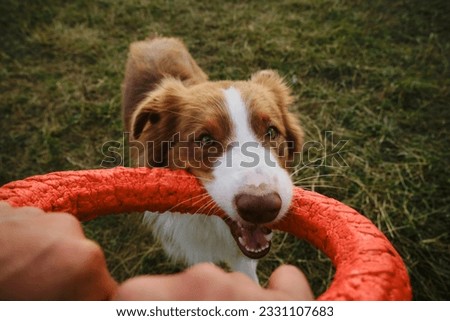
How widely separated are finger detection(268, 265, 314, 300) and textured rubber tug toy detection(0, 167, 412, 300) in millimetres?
156

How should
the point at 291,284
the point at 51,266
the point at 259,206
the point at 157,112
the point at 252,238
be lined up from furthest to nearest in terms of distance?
the point at 157,112
the point at 252,238
the point at 259,206
the point at 291,284
the point at 51,266

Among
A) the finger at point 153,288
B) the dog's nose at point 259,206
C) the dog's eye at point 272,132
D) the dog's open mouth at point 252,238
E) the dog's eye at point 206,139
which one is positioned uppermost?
the finger at point 153,288

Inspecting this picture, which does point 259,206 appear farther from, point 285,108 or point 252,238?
point 285,108

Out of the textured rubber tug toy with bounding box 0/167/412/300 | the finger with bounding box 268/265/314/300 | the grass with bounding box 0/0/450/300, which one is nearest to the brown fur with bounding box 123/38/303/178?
the textured rubber tug toy with bounding box 0/167/412/300

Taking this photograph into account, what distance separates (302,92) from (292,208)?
319cm

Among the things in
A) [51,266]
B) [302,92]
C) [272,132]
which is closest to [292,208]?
[272,132]

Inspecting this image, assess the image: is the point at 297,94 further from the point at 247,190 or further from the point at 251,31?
the point at 247,190

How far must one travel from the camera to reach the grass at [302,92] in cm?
384

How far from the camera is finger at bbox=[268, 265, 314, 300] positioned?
115 centimetres

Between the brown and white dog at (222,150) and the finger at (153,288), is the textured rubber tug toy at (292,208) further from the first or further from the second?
the finger at (153,288)

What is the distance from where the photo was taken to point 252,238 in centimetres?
253

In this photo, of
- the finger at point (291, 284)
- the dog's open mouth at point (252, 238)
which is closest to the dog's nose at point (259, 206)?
the dog's open mouth at point (252, 238)

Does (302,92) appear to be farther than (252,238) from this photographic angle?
Yes

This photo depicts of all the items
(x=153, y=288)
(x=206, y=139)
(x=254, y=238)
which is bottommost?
(x=254, y=238)
